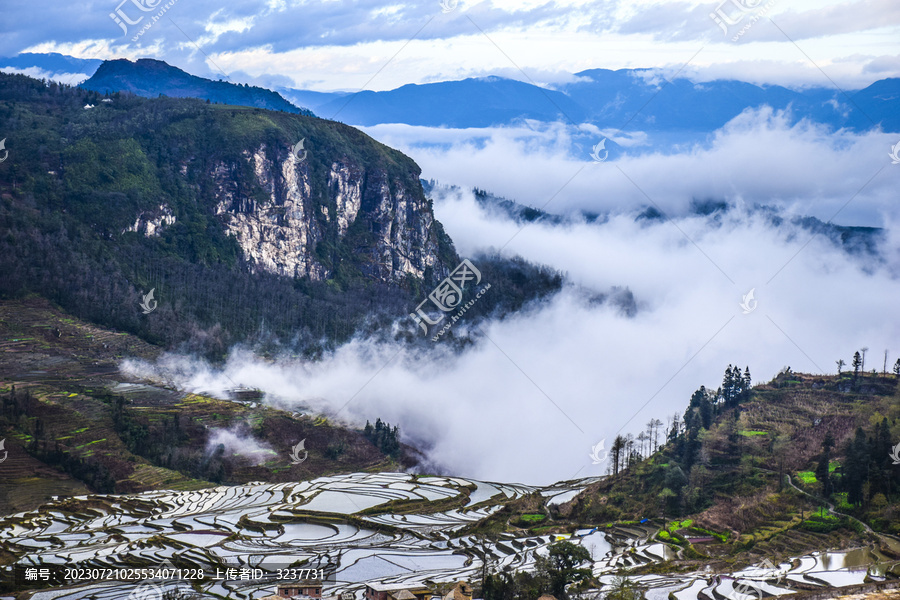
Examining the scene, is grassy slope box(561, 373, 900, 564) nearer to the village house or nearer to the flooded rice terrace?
the flooded rice terrace

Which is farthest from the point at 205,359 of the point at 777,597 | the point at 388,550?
the point at 777,597

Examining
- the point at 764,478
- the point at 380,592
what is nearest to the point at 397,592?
the point at 380,592

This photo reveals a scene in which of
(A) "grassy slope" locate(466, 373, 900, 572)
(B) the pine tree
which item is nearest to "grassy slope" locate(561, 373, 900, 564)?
(A) "grassy slope" locate(466, 373, 900, 572)

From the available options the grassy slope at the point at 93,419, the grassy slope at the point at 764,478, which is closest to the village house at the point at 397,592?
the grassy slope at the point at 764,478

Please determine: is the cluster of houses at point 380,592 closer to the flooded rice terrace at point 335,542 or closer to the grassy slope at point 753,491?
the flooded rice terrace at point 335,542

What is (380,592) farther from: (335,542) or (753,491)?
(753,491)

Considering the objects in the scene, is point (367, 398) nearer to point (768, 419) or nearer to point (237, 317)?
point (237, 317)
